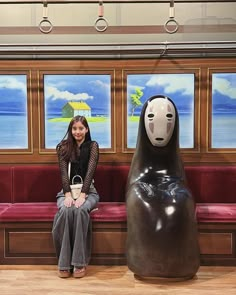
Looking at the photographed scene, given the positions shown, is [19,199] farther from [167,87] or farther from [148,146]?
[167,87]

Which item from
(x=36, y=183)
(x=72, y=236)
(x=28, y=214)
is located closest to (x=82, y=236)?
(x=72, y=236)

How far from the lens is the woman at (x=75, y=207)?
3275mm

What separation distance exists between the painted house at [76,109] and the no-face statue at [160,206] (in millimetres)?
921

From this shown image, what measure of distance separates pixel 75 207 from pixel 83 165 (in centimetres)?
42

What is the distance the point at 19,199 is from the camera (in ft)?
13.8

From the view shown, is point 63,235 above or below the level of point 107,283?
above

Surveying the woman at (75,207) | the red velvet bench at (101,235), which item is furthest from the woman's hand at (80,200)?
the red velvet bench at (101,235)

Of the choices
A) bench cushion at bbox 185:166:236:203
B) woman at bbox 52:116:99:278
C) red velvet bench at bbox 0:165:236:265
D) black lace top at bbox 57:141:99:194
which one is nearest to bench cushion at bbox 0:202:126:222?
red velvet bench at bbox 0:165:236:265

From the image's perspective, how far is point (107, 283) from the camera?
3.16 meters

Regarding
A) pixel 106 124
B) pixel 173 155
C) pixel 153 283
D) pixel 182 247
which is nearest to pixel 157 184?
pixel 173 155

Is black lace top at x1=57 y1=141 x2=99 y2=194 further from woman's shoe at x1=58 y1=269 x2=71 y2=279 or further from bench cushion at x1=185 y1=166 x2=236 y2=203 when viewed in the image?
bench cushion at x1=185 y1=166 x2=236 y2=203

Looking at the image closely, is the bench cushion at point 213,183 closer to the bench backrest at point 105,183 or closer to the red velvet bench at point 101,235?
the bench backrest at point 105,183

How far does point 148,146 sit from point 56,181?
1141mm

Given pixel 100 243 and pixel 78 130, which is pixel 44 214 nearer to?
pixel 100 243
